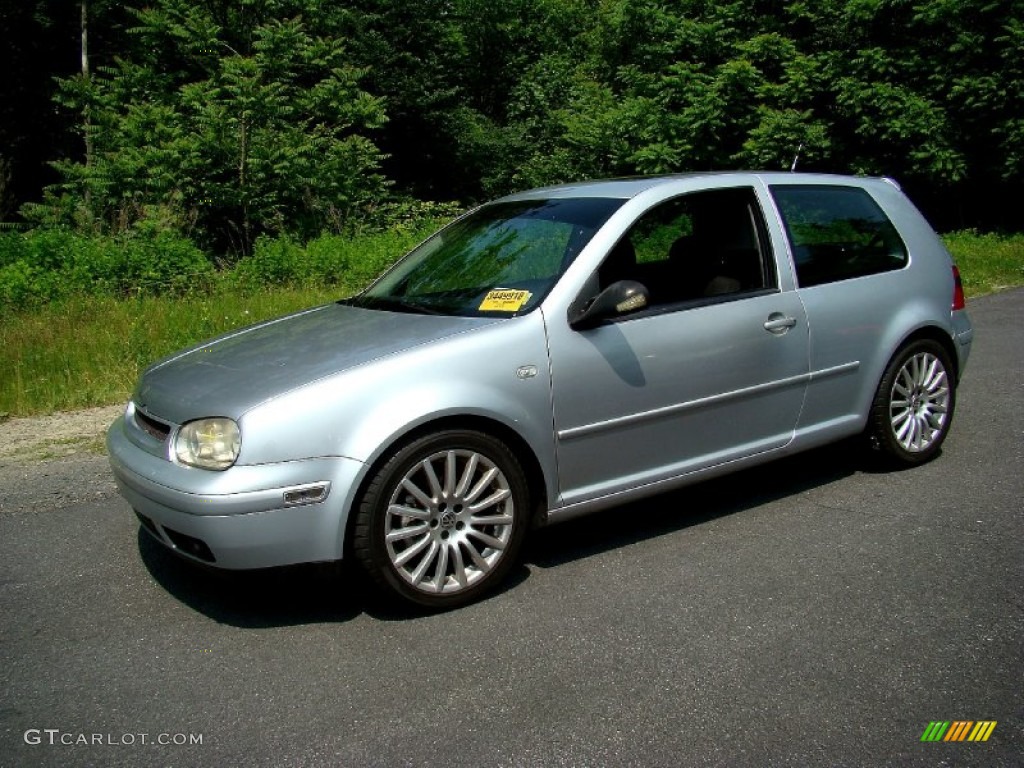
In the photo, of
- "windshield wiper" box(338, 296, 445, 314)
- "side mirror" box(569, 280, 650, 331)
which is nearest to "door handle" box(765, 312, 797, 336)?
"side mirror" box(569, 280, 650, 331)

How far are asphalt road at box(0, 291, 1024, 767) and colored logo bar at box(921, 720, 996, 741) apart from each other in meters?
0.03

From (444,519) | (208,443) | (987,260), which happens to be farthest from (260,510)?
(987,260)

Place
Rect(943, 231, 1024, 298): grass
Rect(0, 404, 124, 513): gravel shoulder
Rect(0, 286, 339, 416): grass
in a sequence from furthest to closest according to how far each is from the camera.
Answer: Rect(943, 231, 1024, 298): grass, Rect(0, 286, 339, 416): grass, Rect(0, 404, 124, 513): gravel shoulder

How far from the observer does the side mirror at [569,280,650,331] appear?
3.94 metres

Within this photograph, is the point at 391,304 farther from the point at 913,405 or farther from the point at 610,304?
the point at 913,405

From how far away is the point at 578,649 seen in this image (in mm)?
3361

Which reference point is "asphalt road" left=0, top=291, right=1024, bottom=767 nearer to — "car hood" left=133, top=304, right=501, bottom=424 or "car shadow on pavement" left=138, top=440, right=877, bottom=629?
"car shadow on pavement" left=138, top=440, right=877, bottom=629

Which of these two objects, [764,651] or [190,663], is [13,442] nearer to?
[190,663]

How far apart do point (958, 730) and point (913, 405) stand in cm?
282

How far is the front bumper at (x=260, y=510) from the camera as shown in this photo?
11.0 ft

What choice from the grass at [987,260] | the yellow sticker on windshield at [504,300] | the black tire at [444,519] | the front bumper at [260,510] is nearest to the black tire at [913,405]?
the yellow sticker on windshield at [504,300]

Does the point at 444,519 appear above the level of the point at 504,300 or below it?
below

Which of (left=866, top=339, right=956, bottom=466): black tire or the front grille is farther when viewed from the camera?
(left=866, top=339, right=956, bottom=466): black tire

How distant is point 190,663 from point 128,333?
21.2 ft
